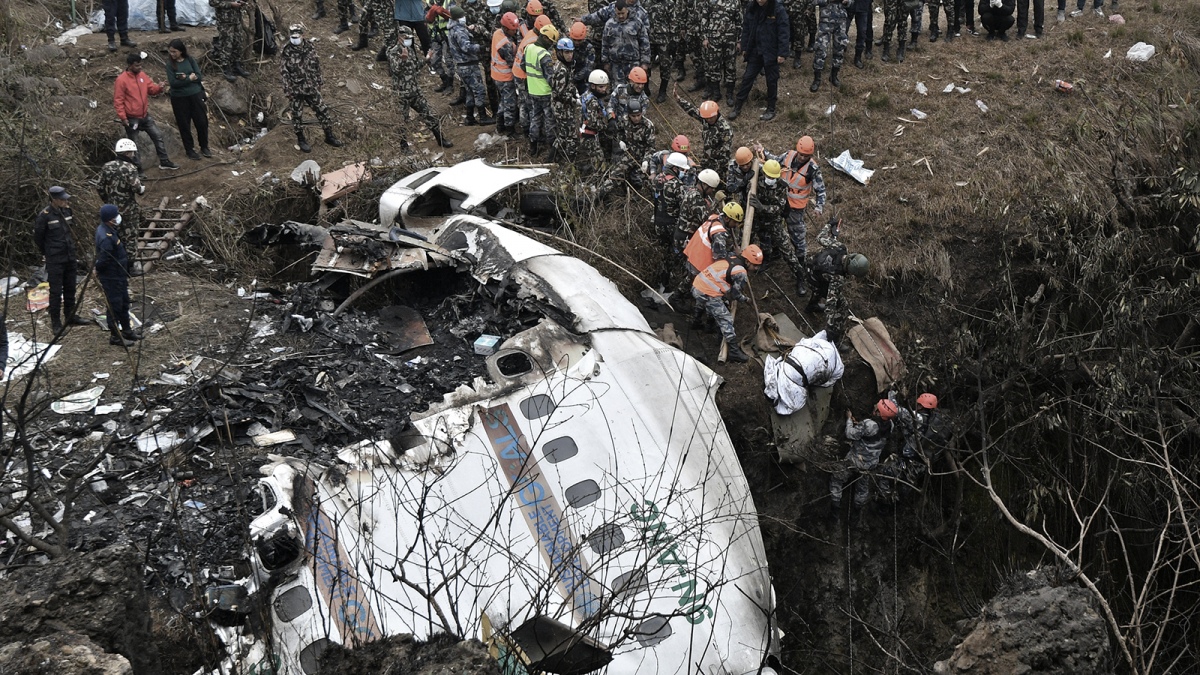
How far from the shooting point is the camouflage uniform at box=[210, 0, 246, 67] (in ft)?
44.5

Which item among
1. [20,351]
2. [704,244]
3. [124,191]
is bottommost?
[20,351]

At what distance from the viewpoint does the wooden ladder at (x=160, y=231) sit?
10367 mm

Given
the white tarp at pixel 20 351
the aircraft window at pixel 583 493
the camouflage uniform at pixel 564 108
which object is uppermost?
the camouflage uniform at pixel 564 108

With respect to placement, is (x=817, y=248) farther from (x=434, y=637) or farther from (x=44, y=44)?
(x=44, y=44)

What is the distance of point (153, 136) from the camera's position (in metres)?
12.0

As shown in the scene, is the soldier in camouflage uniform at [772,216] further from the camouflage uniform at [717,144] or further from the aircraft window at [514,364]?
the aircraft window at [514,364]

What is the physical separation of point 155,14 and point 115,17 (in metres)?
0.76

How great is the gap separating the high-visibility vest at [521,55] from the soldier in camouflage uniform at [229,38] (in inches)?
183

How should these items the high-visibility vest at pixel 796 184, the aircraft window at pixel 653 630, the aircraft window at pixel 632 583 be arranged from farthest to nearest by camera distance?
1. the high-visibility vest at pixel 796 184
2. the aircraft window at pixel 653 630
3. the aircraft window at pixel 632 583

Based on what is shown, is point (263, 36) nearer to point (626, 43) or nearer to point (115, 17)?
point (115, 17)

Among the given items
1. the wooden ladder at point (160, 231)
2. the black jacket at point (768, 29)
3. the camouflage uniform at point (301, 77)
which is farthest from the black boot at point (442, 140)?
the black jacket at point (768, 29)

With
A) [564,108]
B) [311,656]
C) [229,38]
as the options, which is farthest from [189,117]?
[311,656]

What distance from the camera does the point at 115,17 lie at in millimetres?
14000

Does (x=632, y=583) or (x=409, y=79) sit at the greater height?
(x=409, y=79)
